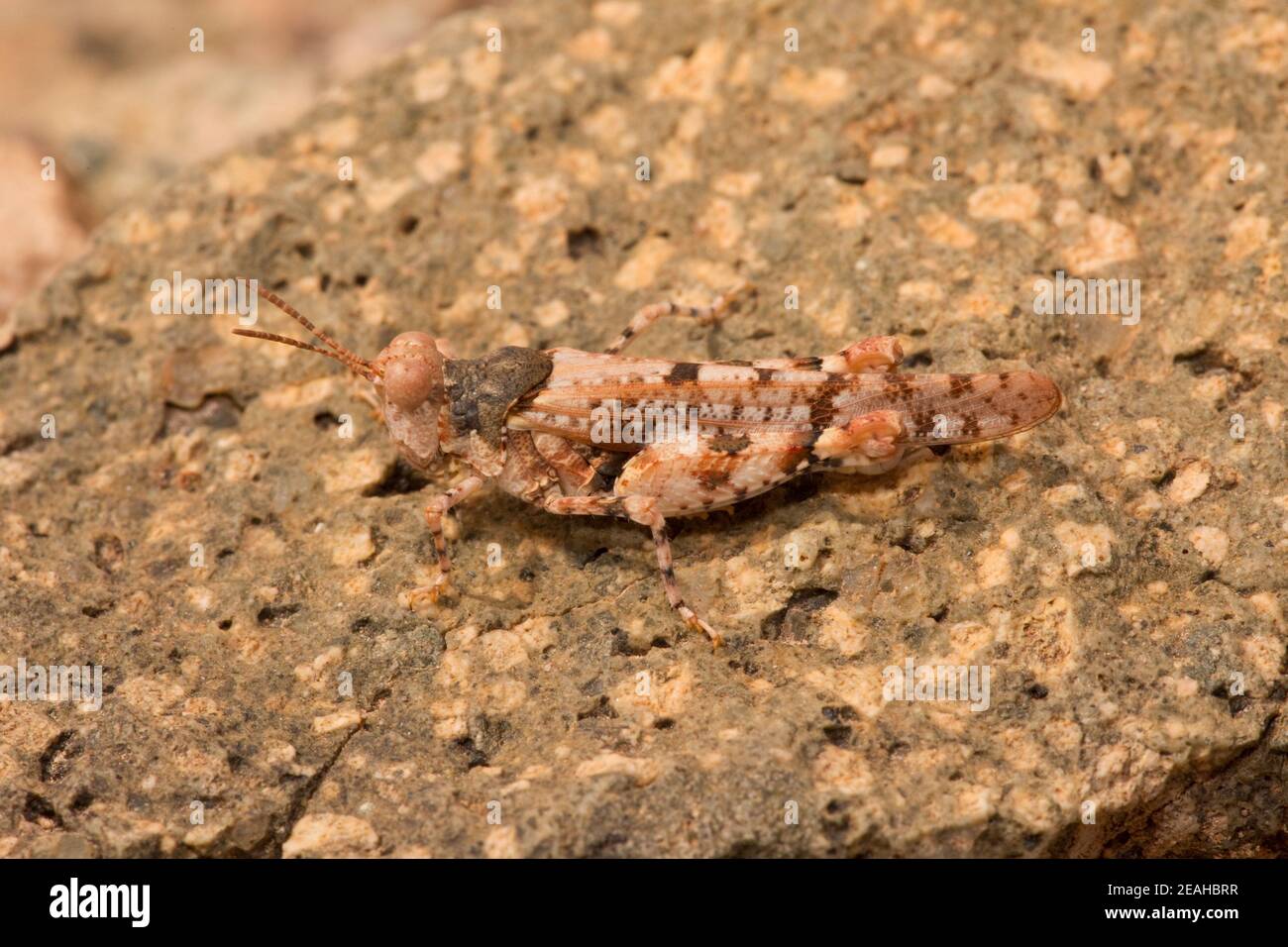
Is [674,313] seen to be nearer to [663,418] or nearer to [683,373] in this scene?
[683,373]

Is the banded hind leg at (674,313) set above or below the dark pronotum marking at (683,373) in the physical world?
above

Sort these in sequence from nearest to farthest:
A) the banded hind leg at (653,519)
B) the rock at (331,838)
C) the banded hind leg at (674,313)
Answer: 1. the rock at (331,838)
2. the banded hind leg at (653,519)
3. the banded hind leg at (674,313)

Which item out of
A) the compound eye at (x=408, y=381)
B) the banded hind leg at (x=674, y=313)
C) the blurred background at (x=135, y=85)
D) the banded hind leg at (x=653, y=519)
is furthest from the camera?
the blurred background at (x=135, y=85)

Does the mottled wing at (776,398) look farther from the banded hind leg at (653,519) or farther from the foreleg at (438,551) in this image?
the foreleg at (438,551)

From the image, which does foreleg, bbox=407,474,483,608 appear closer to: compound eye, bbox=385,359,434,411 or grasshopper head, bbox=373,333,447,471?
grasshopper head, bbox=373,333,447,471

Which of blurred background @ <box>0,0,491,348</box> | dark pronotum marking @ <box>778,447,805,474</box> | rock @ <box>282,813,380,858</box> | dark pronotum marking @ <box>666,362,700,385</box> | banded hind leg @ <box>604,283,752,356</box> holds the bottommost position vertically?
rock @ <box>282,813,380,858</box>

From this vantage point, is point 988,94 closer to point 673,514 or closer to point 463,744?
point 673,514

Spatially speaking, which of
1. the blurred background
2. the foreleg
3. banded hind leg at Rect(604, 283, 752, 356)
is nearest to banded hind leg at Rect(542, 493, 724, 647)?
the foreleg

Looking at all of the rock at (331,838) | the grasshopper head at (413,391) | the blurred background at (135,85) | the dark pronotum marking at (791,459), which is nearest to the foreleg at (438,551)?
the grasshopper head at (413,391)
